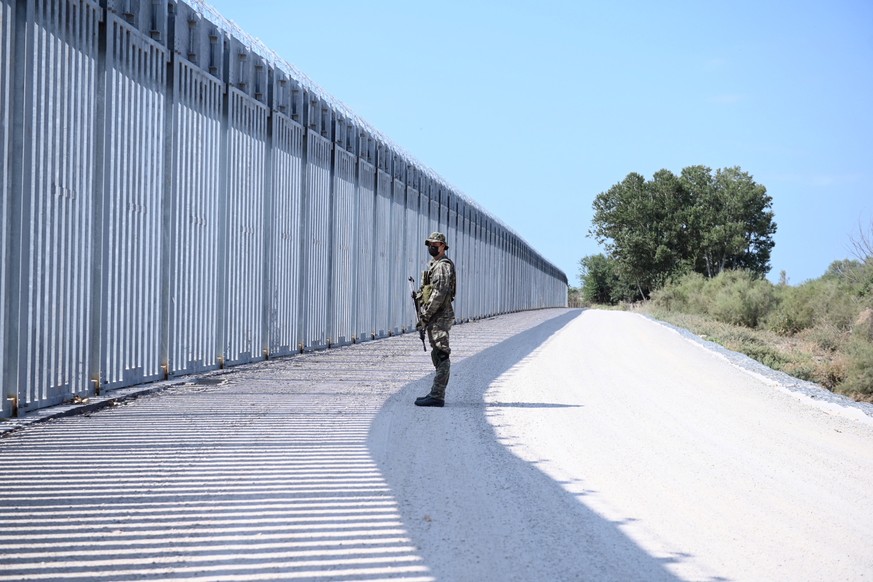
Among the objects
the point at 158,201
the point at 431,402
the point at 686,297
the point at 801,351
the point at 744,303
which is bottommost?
the point at 801,351

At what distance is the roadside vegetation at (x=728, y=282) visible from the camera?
21281mm

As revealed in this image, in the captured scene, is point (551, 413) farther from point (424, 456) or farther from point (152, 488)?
point (152, 488)

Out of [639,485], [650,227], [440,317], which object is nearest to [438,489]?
[639,485]

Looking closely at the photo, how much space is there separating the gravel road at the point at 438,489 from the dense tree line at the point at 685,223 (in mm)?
59854

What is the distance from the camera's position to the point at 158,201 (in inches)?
432

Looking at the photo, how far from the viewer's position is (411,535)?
458 centimetres

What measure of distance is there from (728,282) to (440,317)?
37271 millimetres

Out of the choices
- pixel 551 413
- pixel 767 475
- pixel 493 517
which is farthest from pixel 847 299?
pixel 493 517

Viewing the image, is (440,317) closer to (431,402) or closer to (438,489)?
(431,402)

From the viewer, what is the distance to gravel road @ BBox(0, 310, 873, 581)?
4172mm

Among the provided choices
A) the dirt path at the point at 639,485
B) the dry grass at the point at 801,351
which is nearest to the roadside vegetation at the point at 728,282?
the dry grass at the point at 801,351

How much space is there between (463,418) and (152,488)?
3.85m

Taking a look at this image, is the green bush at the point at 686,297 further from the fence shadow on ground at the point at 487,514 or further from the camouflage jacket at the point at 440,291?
the fence shadow on ground at the point at 487,514

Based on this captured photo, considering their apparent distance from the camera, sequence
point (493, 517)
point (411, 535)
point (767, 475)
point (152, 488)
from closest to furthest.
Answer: point (411, 535), point (493, 517), point (152, 488), point (767, 475)
